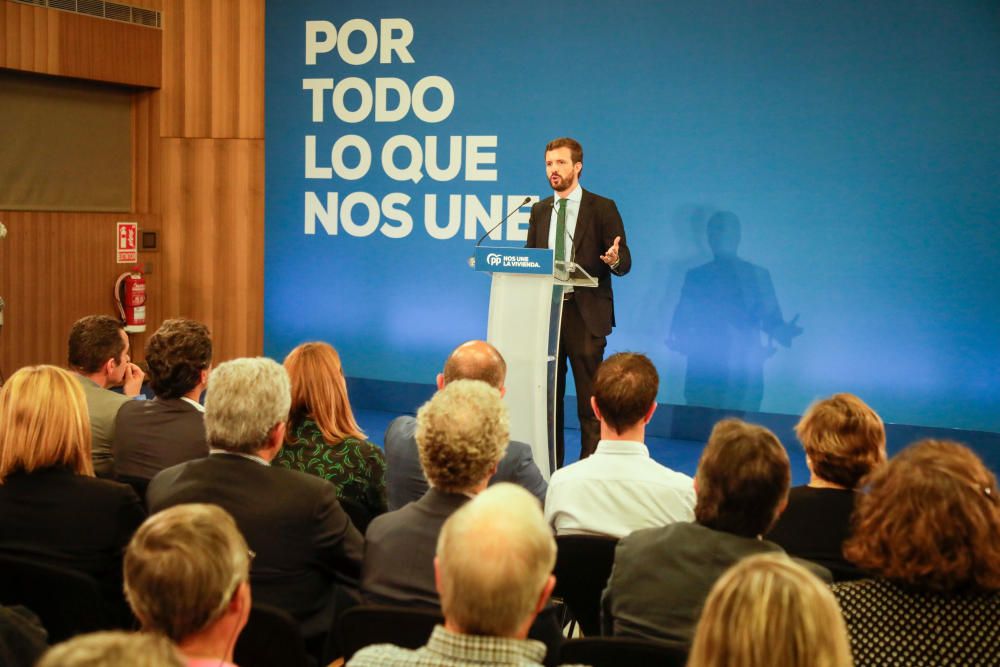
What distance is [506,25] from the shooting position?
296 inches

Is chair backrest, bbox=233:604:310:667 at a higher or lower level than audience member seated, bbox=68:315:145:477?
lower

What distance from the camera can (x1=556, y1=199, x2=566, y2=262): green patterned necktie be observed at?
17.4 ft

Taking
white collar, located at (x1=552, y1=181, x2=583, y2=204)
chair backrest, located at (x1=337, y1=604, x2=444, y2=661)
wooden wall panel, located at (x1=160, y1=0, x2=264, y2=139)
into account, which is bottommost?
chair backrest, located at (x1=337, y1=604, x2=444, y2=661)

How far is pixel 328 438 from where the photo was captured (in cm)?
320

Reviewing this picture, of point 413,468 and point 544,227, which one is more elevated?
point 544,227

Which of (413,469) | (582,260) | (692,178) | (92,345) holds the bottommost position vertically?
(413,469)

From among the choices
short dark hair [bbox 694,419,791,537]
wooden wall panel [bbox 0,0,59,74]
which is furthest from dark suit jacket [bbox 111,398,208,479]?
wooden wall panel [bbox 0,0,59,74]

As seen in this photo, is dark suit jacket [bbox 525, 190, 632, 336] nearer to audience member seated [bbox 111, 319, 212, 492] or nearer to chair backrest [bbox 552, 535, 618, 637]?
audience member seated [bbox 111, 319, 212, 492]

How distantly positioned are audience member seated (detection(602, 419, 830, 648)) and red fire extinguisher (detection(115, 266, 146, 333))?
22.1 feet

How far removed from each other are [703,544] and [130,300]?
6906 mm

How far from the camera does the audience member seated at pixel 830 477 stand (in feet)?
8.86

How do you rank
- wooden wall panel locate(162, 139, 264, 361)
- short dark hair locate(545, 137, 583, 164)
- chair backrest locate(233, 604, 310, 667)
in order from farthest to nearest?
wooden wall panel locate(162, 139, 264, 361)
short dark hair locate(545, 137, 583, 164)
chair backrest locate(233, 604, 310, 667)

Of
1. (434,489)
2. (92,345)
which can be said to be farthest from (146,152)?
(434,489)

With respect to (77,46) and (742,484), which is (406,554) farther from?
(77,46)
